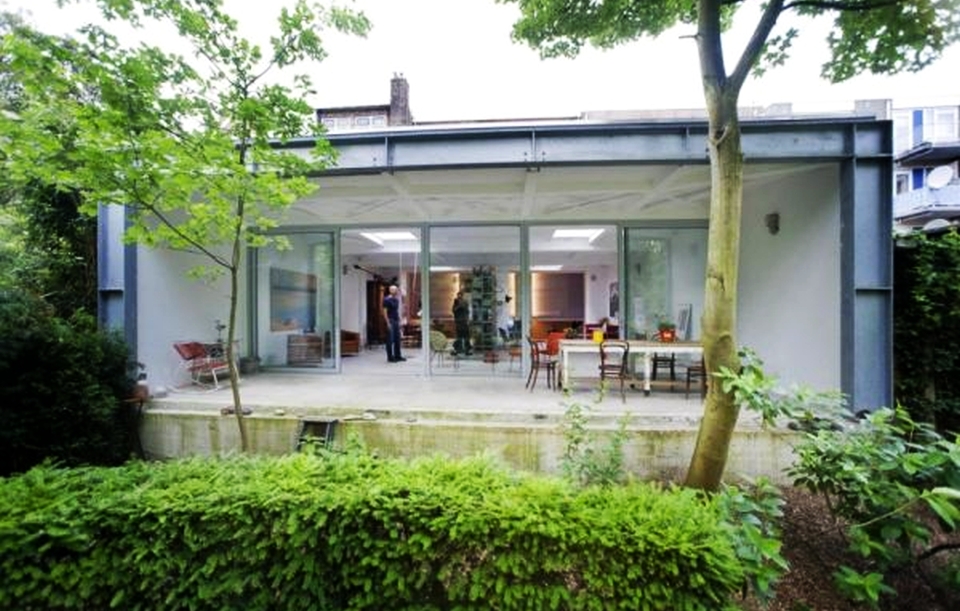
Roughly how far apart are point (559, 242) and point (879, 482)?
22.3 feet

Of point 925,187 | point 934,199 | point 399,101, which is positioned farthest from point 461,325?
point 934,199

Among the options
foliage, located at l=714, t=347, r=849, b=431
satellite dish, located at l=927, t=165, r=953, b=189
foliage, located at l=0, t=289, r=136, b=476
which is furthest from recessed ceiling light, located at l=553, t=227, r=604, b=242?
satellite dish, located at l=927, t=165, r=953, b=189

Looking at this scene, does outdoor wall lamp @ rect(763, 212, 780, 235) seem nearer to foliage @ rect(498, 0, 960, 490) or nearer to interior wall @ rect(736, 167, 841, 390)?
interior wall @ rect(736, 167, 841, 390)

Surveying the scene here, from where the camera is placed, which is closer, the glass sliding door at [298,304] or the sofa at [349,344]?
the glass sliding door at [298,304]

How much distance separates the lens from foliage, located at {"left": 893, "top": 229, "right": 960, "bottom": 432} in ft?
13.8

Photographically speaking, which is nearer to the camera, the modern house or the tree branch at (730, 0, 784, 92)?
the tree branch at (730, 0, 784, 92)

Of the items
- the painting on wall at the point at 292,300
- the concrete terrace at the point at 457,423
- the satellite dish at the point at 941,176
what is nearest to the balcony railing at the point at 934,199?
the satellite dish at the point at 941,176

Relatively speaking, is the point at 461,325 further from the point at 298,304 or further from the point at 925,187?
the point at 925,187

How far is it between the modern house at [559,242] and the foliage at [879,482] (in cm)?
201

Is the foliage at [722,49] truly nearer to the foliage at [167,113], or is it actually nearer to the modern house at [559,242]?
the modern house at [559,242]

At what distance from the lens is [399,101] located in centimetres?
1325

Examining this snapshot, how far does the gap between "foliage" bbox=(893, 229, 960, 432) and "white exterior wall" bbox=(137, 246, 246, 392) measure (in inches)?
323

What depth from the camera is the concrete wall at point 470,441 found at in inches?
151

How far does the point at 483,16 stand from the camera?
4.24m
